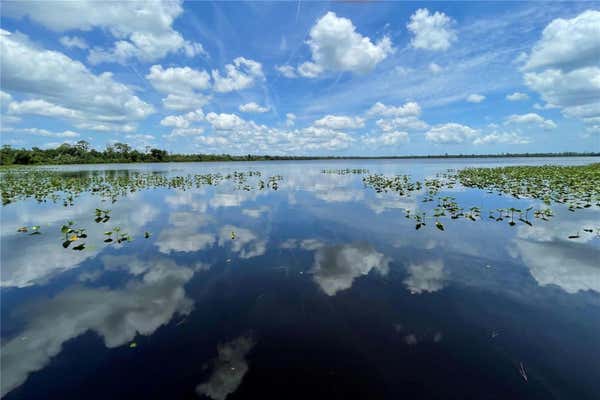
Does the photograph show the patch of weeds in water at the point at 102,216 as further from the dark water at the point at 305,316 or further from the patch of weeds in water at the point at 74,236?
the dark water at the point at 305,316

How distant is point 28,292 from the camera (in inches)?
266

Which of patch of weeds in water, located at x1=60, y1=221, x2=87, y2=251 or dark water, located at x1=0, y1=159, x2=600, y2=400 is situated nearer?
dark water, located at x1=0, y1=159, x2=600, y2=400

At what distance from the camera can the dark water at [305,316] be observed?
3.97m

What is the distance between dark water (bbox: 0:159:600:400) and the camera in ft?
13.0

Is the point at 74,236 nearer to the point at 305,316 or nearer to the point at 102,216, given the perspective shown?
the point at 102,216

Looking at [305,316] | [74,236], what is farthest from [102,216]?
[305,316]

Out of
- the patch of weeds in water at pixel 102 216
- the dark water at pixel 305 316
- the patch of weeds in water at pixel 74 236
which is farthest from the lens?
the patch of weeds in water at pixel 102 216

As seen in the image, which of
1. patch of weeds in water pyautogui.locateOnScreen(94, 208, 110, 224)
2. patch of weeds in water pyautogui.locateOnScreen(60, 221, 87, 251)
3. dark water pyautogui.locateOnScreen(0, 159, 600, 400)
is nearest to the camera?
dark water pyautogui.locateOnScreen(0, 159, 600, 400)

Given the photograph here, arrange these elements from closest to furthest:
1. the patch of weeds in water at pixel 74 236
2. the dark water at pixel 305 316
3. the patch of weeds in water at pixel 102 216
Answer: the dark water at pixel 305 316
the patch of weeds in water at pixel 74 236
the patch of weeds in water at pixel 102 216

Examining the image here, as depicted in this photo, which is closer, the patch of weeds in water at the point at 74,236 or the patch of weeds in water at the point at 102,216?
the patch of weeds in water at the point at 74,236

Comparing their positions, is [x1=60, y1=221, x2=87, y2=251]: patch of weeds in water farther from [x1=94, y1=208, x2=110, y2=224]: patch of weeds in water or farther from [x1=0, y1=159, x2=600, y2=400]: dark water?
[x1=94, y1=208, x2=110, y2=224]: patch of weeds in water

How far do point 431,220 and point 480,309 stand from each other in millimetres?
8452

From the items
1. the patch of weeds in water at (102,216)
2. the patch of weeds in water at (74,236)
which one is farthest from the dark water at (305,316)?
the patch of weeds in water at (102,216)

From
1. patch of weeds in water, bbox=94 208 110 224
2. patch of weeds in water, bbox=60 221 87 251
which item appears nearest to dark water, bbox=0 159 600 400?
patch of weeds in water, bbox=60 221 87 251
